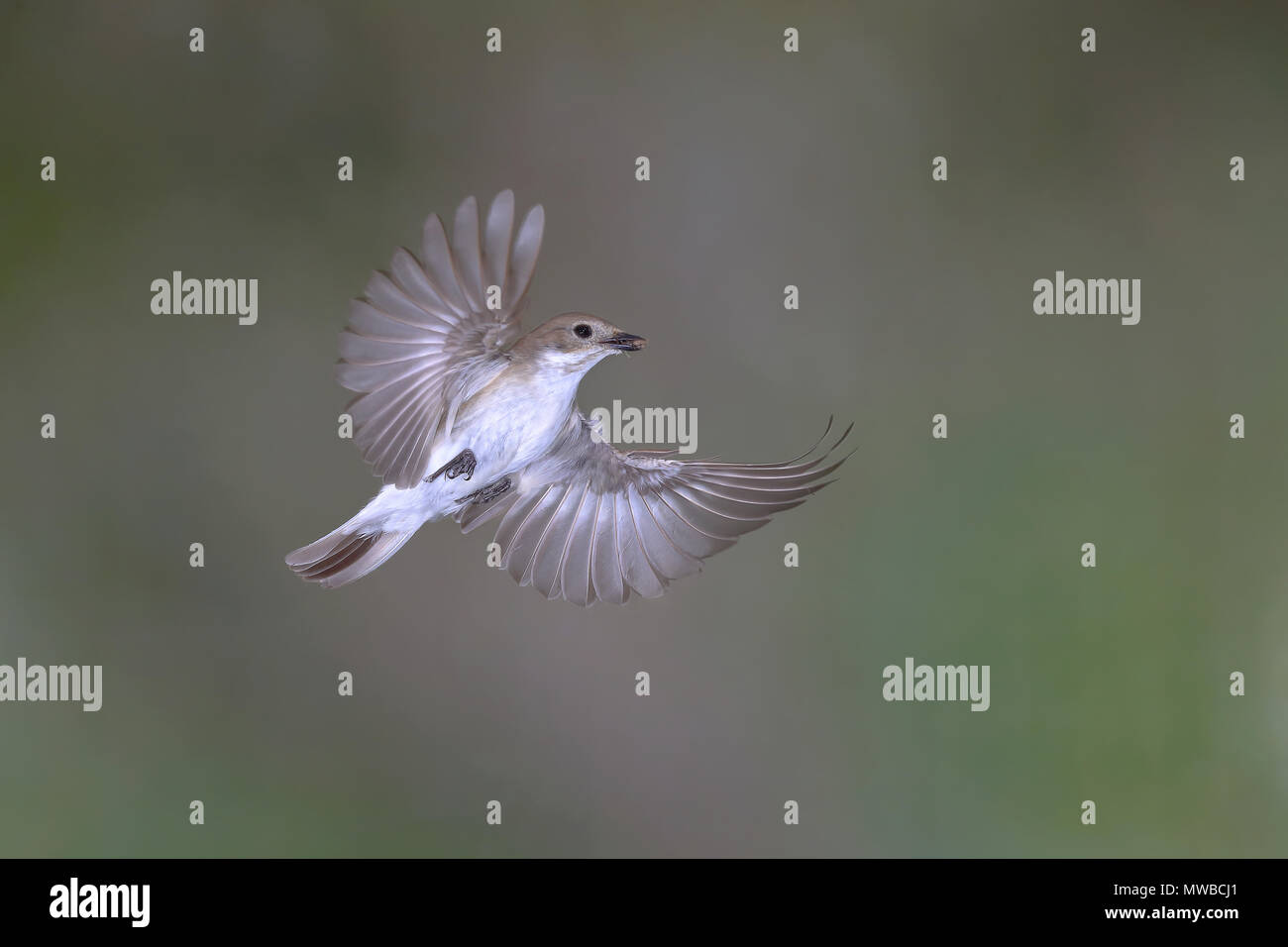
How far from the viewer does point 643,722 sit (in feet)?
9.19

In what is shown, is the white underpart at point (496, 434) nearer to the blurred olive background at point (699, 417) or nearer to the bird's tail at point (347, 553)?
the bird's tail at point (347, 553)

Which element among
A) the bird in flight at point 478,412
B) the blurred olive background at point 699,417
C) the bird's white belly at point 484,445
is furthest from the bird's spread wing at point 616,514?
the blurred olive background at point 699,417

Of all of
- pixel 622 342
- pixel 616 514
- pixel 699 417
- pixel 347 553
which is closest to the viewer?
pixel 622 342

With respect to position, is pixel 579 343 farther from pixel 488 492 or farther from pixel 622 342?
pixel 488 492

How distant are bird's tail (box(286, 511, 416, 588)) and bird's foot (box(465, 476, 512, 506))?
89 mm

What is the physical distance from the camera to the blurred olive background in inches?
107

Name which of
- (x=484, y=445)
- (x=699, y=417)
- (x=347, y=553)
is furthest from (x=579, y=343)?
(x=699, y=417)

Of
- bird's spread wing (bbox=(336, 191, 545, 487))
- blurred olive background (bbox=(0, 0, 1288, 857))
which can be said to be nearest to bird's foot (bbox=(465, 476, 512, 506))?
bird's spread wing (bbox=(336, 191, 545, 487))

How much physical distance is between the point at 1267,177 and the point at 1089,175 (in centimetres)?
48

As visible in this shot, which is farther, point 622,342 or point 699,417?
point 699,417

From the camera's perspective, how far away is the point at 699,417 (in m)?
2.78

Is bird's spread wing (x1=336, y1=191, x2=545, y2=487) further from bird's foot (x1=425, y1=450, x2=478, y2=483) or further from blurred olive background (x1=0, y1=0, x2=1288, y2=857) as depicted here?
blurred olive background (x1=0, y1=0, x2=1288, y2=857)

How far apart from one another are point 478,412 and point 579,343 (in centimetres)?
15

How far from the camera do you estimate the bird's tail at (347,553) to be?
51.0 inches
